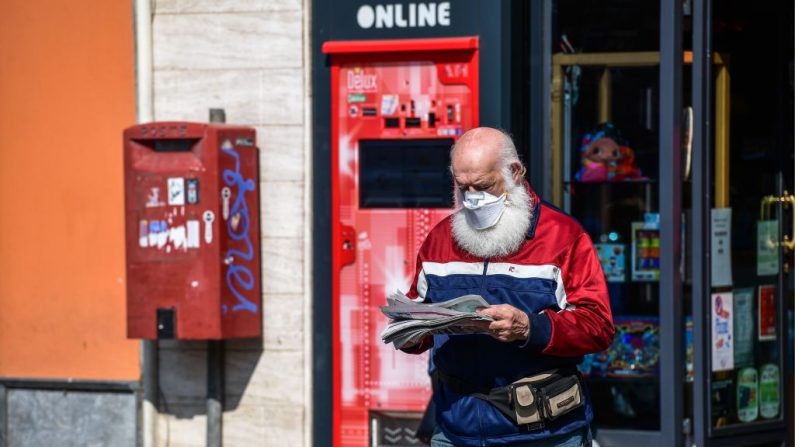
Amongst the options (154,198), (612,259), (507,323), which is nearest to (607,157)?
(612,259)

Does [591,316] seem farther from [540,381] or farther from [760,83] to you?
[760,83]

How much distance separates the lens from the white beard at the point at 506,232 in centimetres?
420

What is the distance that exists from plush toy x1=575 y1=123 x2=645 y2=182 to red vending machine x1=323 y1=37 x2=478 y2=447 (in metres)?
0.82

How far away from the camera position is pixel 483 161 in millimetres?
4184

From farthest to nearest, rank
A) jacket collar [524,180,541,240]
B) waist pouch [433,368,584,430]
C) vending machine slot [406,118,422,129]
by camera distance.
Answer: vending machine slot [406,118,422,129] < jacket collar [524,180,541,240] < waist pouch [433,368,584,430]

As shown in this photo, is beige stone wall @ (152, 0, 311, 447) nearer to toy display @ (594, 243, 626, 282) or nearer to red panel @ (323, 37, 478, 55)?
red panel @ (323, 37, 478, 55)

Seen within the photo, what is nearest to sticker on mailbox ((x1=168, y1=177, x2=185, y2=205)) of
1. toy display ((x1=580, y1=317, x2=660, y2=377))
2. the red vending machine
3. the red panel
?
the red vending machine

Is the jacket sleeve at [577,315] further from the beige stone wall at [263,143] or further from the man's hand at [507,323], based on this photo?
the beige stone wall at [263,143]

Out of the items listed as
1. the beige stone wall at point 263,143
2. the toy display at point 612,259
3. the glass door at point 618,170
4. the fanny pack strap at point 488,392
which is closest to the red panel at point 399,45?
the beige stone wall at point 263,143

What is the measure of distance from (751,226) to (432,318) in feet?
11.3

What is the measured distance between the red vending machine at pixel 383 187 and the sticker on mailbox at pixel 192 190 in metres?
0.66

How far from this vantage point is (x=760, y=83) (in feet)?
22.9

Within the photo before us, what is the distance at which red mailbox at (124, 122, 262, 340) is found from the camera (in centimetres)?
644

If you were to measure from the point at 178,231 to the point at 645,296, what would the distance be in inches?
94.7
